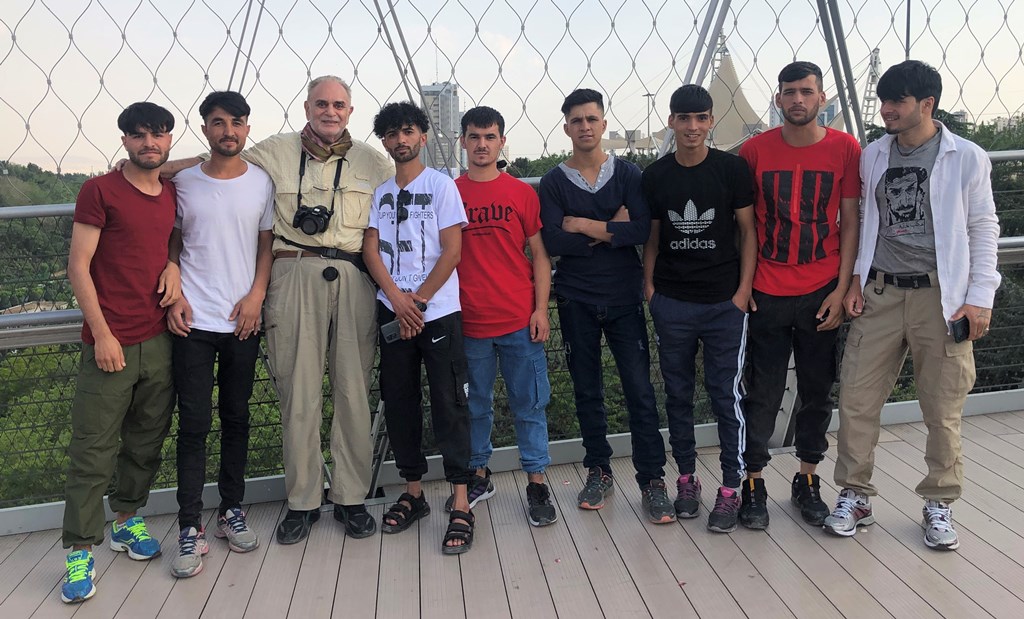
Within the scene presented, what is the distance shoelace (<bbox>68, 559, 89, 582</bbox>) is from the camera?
2.25m

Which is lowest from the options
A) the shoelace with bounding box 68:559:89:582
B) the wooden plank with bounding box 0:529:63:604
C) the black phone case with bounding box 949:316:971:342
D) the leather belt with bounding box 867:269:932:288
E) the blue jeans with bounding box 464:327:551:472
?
the wooden plank with bounding box 0:529:63:604

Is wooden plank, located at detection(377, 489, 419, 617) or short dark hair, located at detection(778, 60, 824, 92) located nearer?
wooden plank, located at detection(377, 489, 419, 617)

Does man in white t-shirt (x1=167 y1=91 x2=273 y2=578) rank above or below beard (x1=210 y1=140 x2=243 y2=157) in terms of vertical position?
below

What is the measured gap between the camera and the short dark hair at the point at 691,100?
238 centimetres

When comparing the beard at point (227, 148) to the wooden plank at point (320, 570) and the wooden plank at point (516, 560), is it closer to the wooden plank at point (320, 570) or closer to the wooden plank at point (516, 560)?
the wooden plank at point (320, 570)

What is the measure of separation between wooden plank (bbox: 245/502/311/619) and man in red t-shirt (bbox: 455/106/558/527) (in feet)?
2.61

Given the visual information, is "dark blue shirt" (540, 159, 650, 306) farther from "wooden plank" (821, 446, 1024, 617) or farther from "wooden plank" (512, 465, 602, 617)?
"wooden plank" (821, 446, 1024, 617)

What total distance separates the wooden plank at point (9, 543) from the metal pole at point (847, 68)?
338 cm

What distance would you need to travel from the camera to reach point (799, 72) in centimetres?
233

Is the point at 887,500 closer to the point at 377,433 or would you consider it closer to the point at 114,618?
the point at 377,433

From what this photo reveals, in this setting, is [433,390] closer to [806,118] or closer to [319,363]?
[319,363]

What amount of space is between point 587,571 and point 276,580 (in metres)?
0.95

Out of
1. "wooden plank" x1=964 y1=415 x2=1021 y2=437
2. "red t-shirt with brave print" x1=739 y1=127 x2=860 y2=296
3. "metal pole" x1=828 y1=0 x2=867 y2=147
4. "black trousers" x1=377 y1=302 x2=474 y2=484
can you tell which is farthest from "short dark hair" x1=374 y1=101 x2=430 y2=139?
"wooden plank" x1=964 y1=415 x2=1021 y2=437

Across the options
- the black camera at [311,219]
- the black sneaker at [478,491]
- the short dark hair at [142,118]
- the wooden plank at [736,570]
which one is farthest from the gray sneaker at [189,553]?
the wooden plank at [736,570]
